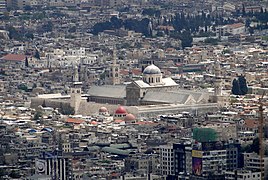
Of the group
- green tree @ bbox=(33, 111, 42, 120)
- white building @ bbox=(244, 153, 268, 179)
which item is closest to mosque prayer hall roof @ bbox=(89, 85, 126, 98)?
green tree @ bbox=(33, 111, 42, 120)

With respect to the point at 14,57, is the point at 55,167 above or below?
above

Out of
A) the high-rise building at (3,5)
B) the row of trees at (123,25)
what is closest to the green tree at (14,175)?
the row of trees at (123,25)

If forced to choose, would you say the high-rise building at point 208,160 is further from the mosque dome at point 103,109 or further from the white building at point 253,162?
the mosque dome at point 103,109

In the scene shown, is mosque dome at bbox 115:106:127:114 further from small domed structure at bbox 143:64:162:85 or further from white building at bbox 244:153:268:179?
white building at bbox 244:153:268:179

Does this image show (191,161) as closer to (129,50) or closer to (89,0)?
(129,50)

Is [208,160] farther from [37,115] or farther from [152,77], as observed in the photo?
[152,77]

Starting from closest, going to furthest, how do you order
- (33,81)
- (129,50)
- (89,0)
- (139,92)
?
(139,92)
(33,81)
(129,50)
(89,0)

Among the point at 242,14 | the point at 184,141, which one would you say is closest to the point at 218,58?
the point at 242,14

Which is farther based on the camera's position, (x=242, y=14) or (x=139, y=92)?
(x=242, y=14)

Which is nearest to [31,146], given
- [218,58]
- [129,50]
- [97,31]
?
[218,58]

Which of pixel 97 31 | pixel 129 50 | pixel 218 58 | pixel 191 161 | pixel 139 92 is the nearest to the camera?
pixel 191 161

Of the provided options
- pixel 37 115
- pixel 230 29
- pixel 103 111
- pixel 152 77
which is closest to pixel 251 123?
pixel 37 115
